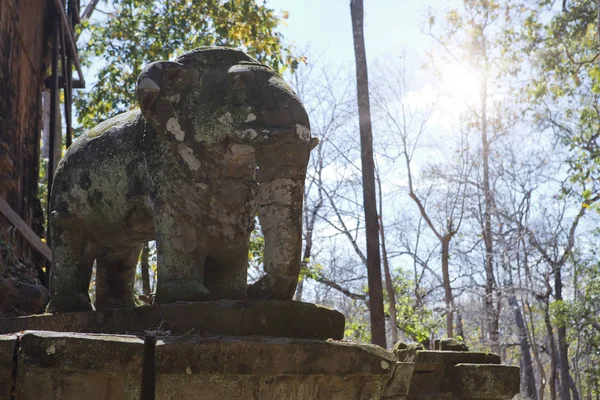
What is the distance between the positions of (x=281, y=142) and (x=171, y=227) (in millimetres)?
669

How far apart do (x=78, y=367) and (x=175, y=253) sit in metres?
0.94

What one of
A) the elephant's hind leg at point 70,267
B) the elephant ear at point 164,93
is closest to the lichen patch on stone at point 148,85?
the elephant ear at point 164,93

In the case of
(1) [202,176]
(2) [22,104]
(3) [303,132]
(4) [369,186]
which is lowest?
(1) [202,176]

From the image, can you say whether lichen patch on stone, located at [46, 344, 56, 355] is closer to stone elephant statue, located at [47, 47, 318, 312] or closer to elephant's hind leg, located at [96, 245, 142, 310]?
stone elephant statue, located at [47, 47, 318, 312]

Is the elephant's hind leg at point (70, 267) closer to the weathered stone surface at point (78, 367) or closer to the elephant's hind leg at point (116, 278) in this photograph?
the elephant's hind leg at point (116, 278)

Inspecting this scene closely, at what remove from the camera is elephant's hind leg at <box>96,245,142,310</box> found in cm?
418

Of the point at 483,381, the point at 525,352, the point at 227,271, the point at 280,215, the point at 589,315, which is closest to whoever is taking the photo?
the point at 280,215

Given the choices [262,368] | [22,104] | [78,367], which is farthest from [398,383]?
[22,104]

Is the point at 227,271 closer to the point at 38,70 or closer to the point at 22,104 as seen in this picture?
the point at 22,104

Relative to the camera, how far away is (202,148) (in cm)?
346

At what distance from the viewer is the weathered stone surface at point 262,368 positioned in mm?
2641

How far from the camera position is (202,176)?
3477 millimetres

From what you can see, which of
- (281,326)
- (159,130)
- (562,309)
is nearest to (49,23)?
(159,130)

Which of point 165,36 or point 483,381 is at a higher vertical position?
point 165,36
